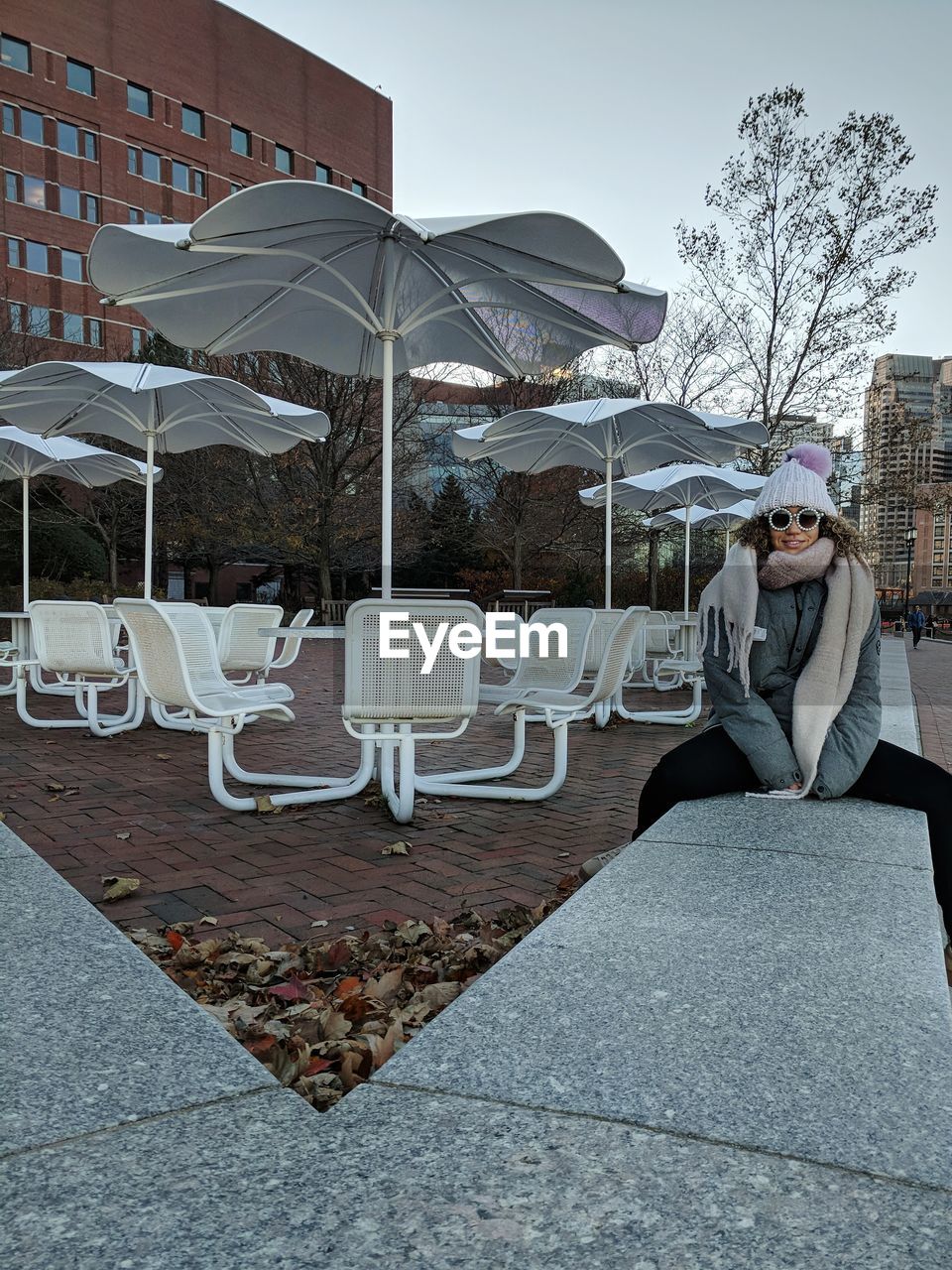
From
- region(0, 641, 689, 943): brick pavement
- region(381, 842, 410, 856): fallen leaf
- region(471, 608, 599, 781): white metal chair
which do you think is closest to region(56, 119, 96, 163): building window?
region(0, 641, 689, 943): brick pavement

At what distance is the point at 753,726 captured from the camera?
10.9ft

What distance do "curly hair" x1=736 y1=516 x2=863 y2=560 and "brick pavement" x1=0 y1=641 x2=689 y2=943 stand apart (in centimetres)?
157

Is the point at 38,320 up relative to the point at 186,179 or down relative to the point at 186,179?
down

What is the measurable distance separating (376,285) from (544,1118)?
537cm

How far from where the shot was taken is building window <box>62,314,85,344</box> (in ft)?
133

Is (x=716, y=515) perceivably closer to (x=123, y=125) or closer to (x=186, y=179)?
(x=123, y=125)

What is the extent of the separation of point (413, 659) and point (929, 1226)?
3.40 metres

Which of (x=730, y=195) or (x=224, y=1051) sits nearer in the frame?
(x=224, y=1051)

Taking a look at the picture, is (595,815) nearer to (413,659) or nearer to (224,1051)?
(413,659)

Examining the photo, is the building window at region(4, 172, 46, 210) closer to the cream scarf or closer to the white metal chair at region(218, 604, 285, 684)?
the white metal chair at region(218, 604, 285, 684)

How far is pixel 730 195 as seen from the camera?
2225 cm

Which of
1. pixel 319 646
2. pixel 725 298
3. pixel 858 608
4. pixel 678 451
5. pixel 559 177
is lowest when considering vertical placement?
pixel 319 646

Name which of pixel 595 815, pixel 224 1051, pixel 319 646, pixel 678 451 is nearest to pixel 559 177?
pixel 319 646

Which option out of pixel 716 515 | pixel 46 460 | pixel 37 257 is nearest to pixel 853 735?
pixel 46 460
